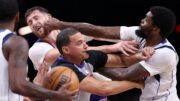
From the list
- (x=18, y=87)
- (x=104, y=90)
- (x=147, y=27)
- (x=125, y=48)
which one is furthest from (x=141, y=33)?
(x=18, y=87)

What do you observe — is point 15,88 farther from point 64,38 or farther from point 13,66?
point 64,38

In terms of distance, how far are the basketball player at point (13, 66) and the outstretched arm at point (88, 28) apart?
1.19 m

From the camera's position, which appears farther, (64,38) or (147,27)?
(147,27)

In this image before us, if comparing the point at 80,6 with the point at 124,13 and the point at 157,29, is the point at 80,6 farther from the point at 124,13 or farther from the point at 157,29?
the point at 157,29

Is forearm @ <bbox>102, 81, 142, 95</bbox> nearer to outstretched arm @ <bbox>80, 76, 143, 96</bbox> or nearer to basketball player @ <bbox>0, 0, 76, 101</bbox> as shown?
outstretched arm @ <bbox>80, 76, 143, 96</bbox>

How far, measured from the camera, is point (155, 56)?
176 inches

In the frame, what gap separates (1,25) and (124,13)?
4824mm

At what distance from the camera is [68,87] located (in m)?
3.56

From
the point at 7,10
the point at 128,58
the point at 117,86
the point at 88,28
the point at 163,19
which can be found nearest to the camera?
the point at 7,10

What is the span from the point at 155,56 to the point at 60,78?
106 cm

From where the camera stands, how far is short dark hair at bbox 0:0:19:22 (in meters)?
3.43

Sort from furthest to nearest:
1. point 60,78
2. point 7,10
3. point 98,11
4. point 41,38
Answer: point 98,11, point 41,38, point 60,78, point 7,10

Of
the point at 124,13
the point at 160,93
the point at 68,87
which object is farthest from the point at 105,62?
the point at 124,13

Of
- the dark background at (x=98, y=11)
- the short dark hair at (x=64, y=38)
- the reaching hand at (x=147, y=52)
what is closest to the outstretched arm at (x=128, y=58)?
the reaching hand at (x=147, y=52)
